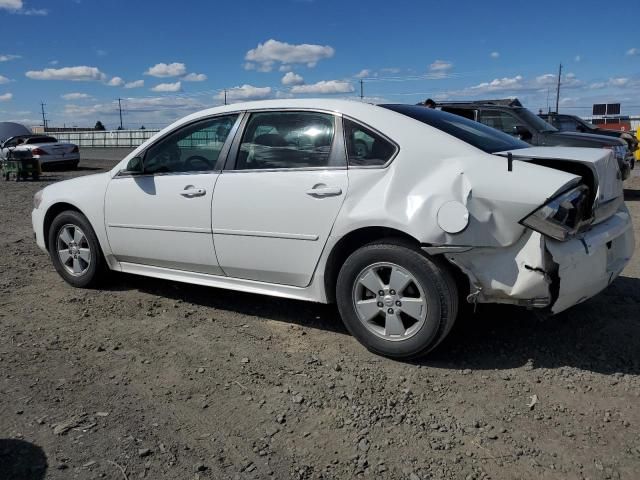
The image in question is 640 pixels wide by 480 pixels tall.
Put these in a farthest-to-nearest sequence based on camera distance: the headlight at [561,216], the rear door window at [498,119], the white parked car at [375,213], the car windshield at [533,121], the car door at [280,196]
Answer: the rear door window at [498,119]
the car windshield at [533,121]
the car door at [280,196]
the white parked car at [375,213]
the headlight at [561,216]

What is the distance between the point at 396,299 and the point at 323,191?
32.9 inches

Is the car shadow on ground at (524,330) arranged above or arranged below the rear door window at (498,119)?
below

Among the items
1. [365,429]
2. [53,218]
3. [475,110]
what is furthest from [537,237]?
[475,110]

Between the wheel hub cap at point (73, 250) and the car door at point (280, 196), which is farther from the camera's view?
the wheel hub cap at point (73, 250)

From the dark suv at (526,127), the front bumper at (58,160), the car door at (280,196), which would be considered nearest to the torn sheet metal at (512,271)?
the car door at (280,196)

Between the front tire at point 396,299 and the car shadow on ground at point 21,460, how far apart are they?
1.89 meters

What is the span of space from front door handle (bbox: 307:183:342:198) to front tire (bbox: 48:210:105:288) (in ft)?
7.63

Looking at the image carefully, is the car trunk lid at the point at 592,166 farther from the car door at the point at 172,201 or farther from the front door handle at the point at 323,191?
the car door at the point at 172,201

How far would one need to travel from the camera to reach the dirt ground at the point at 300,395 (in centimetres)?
263

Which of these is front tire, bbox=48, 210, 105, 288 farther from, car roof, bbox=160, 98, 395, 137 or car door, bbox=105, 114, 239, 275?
car roof, bbox=160, 98, 395, 137

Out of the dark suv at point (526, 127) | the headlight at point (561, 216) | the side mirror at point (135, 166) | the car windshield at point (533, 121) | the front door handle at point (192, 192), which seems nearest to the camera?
the headlight at point (561, 216)

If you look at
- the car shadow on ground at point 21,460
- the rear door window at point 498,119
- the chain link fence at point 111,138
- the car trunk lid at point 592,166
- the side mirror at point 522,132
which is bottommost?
the car shadow on ground at point 21,460

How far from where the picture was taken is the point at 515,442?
2754mm

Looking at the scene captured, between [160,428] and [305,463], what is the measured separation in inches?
31.7
